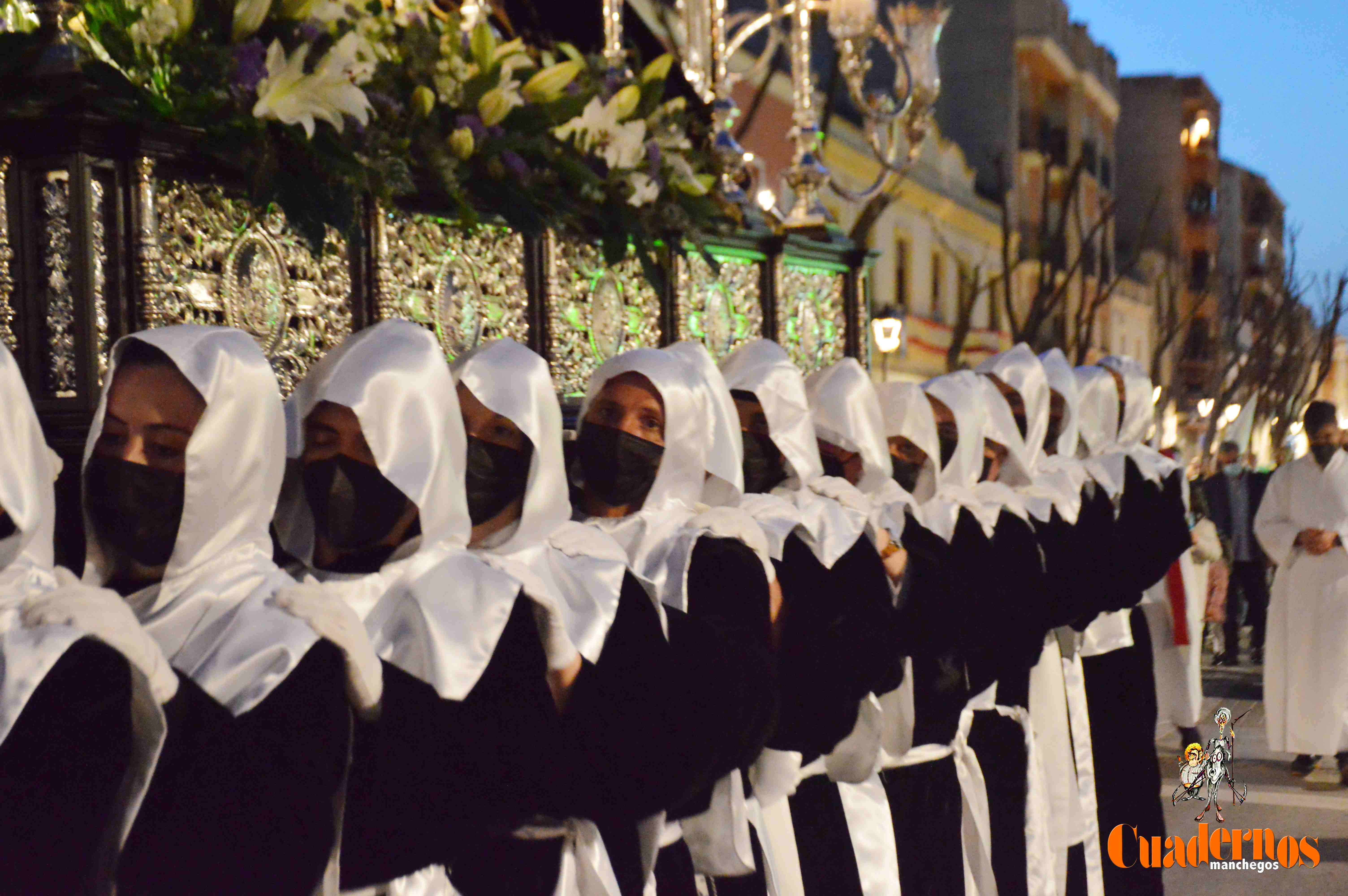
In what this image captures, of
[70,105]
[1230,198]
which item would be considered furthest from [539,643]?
[1230,198]

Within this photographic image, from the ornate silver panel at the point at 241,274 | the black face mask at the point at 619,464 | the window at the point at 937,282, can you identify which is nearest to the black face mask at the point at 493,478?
the black face mask at the point at 619,464

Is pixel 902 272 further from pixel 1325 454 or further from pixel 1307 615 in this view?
pixel 1307 615

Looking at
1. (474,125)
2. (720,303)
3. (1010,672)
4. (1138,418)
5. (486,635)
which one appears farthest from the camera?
(1138,418)

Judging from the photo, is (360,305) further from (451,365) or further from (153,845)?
(153,845)

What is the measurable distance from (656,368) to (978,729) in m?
2.25

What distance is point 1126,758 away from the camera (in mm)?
6457

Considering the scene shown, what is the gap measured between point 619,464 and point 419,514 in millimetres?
943

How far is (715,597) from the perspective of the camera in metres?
3.50

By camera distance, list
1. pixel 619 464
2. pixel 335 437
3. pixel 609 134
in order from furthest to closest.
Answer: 1. pixel 609 134
2. pixel 619 464
3. pixel 335 437

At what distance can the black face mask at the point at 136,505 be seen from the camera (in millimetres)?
2492

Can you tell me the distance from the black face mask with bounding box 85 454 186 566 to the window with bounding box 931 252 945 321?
2763cm

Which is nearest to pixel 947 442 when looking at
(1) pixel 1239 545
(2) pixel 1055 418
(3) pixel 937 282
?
(2) pixel 1055 418

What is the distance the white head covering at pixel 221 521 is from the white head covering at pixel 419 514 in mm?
164

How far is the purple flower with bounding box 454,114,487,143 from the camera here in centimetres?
429
